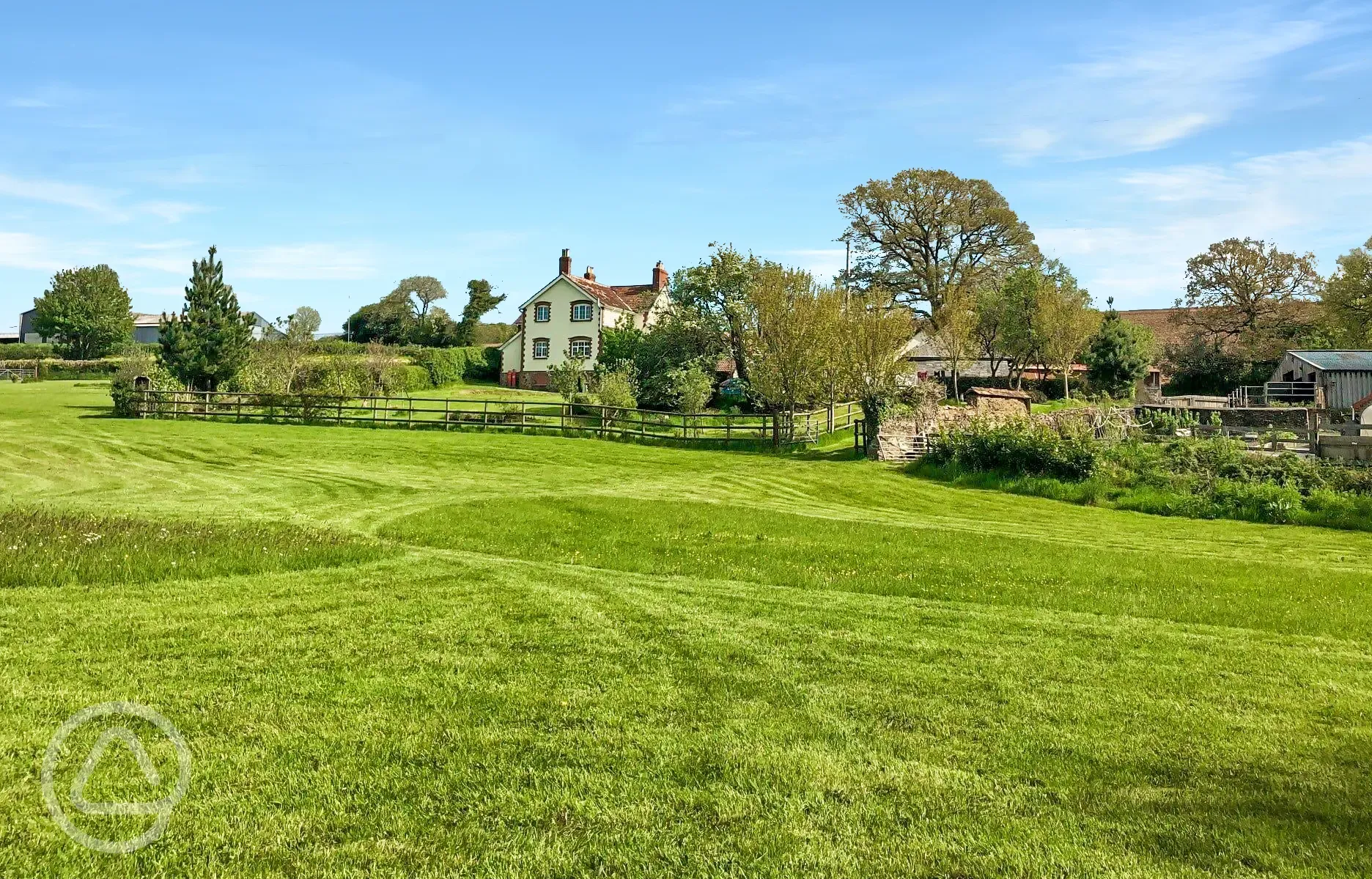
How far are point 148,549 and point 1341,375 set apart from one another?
159 feet

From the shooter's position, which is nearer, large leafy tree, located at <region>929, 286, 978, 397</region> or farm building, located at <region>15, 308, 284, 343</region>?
large leafy tree, located at <region>929, 286, 978, 397</region>

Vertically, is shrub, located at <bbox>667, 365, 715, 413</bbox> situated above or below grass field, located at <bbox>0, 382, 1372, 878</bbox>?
above

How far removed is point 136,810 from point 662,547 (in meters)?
7.85

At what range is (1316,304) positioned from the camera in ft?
188

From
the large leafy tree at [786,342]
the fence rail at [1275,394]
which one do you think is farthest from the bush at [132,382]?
the fence rail at [1275,394]

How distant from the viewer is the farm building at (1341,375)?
40750mm

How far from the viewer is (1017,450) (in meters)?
22.7

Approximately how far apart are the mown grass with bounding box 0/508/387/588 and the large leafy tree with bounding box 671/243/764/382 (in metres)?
35.2

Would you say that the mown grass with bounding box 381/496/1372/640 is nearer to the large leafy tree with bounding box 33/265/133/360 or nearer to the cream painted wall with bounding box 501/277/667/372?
the cream painted wall with bounding box 501/277/667/372

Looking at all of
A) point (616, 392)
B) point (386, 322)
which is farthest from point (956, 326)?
point (386, 322)

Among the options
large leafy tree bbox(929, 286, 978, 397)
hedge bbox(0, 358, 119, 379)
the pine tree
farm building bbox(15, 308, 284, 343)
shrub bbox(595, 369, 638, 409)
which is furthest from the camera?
farm building bbox(15, 308, 284, 343)

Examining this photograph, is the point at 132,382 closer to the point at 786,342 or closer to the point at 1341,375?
the point at 786,342

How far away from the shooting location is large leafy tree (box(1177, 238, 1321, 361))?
57062mm

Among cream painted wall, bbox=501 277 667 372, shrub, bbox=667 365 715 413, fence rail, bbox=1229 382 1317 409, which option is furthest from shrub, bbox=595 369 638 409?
fence rail, bbox=1229 382 1317 409
